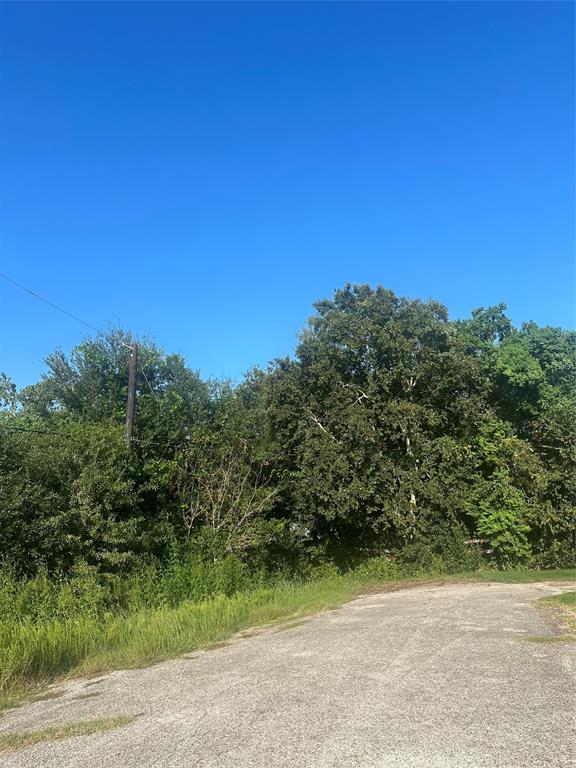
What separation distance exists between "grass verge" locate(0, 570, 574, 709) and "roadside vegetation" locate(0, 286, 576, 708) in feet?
9.30

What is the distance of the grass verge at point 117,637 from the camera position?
761 centimetres

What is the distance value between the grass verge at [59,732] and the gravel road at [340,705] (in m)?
0.14

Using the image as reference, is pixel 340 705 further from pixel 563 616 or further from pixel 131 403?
pixel 131 403

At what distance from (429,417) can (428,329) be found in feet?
10.7

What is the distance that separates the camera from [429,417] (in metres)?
→ 20.7

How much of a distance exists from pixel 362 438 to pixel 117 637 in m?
12.2

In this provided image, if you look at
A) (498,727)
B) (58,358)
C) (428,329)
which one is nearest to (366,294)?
(428,329)

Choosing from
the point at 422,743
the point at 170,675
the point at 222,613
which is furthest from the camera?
the point at 222,613

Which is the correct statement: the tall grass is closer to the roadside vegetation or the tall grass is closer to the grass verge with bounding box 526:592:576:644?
the roadside vegetation

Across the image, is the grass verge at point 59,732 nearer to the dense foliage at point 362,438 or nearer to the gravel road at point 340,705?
the gravel road at point 340,705

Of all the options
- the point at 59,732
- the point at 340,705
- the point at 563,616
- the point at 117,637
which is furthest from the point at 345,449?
the point at 59,732

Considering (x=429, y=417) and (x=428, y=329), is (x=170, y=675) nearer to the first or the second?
(x=429, y=417)

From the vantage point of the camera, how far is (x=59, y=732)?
504 cm

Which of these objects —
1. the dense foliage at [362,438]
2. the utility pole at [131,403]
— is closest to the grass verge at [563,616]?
the dense foliage at [362,438]
